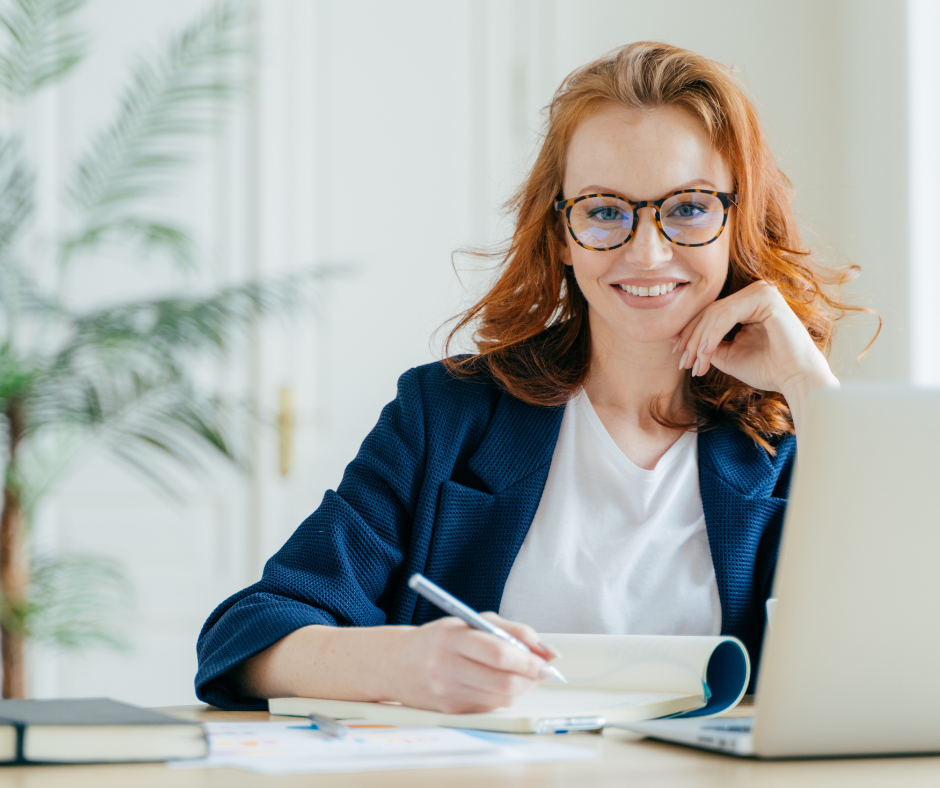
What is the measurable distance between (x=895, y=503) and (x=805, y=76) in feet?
8.99

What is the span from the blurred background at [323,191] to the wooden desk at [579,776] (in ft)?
7.78

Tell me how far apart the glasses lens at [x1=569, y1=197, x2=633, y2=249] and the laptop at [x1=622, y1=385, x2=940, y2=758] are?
77 cm

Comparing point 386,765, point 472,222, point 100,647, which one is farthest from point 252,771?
point 472,222

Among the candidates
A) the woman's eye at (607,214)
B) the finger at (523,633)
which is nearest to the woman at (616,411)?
the woman's eye at (607,214)

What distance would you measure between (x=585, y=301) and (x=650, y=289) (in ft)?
0.63

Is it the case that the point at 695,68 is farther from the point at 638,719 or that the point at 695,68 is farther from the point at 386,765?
the point at 386,765

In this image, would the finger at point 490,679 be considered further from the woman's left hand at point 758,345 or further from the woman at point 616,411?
the woman's left hand at point 758,345

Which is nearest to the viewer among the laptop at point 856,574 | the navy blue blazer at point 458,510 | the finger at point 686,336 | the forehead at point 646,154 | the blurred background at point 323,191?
the laptop at point 856,574

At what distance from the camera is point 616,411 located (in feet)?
4.84

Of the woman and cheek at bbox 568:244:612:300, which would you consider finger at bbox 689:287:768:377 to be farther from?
cheek at bbox 568:244:612:300

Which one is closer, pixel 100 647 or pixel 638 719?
pixel 638 719

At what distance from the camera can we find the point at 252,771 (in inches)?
24.1

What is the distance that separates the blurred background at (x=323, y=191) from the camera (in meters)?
2.98

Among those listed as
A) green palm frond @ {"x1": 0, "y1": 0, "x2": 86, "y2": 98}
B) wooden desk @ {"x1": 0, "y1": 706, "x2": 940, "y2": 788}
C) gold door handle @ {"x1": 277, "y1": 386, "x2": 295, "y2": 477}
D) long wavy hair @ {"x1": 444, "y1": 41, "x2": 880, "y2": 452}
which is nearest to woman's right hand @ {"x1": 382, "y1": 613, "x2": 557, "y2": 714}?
wooden desk @ {"x1": 0, "y1": 706, "x2": 940, "y2": 788}
